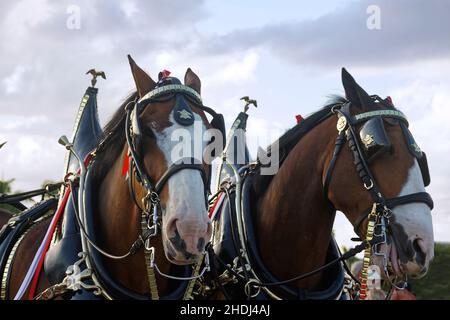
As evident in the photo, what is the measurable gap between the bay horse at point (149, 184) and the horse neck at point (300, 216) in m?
1.01

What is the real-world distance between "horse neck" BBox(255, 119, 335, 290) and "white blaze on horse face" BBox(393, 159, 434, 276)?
708 mm

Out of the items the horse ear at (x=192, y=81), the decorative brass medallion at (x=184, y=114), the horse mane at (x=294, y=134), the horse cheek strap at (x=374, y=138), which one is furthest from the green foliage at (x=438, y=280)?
the decorative brass medallion at (x=184, y=114)

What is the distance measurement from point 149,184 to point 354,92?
191cm

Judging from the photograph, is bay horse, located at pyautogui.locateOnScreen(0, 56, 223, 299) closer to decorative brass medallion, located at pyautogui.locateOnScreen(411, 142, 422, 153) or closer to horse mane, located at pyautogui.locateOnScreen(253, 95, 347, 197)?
horse mane, located at pyautogui.locateOnScreen(253, 95, 347, 197)

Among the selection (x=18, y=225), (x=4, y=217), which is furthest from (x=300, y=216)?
(x=4, y=217)

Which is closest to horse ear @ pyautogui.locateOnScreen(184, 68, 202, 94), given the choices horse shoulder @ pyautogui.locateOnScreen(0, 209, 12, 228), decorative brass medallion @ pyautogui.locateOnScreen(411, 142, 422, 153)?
decorative brass medallion @ pyautogui.locateOnScreen(411, 142, 422, 153)

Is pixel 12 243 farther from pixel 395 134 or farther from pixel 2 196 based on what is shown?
pixel 395 134

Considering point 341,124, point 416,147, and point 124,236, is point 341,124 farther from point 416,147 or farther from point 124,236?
point 124,236

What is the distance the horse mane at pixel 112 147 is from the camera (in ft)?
18.1

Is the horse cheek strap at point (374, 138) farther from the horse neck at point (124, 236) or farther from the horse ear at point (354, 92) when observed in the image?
the horse neck at point (124, 236)

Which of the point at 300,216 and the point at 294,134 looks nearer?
the point at 300,216

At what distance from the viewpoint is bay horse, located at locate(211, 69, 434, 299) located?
535 centimetres

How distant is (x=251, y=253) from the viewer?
6.09 metres
